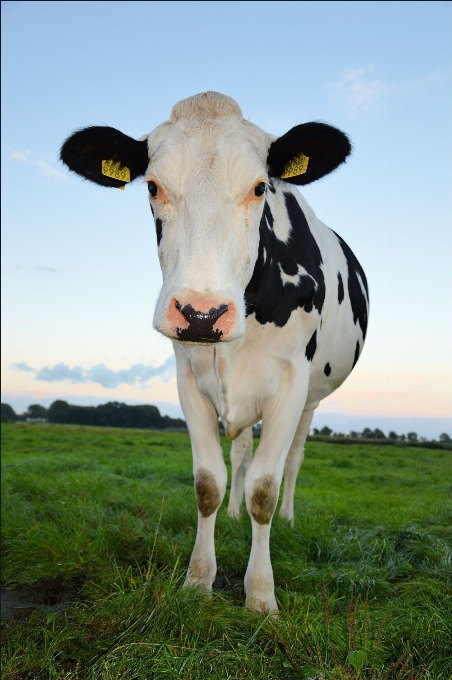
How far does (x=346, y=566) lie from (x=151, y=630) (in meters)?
2.11

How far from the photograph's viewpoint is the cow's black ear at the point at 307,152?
390 centimetres

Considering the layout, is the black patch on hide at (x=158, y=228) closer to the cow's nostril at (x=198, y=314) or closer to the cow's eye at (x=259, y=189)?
the cow's eye at (x=259, y=189)

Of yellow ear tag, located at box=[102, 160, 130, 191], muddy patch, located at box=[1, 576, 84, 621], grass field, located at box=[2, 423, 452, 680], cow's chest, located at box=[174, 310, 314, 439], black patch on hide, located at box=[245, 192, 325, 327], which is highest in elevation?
yellow ear tag, located at box=[102, 160, 130, 191]

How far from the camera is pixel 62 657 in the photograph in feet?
9.42

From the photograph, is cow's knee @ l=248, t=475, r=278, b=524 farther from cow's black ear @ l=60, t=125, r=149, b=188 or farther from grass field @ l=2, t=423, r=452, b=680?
cow's black ear @ l=60, t=125, r=149, b=188

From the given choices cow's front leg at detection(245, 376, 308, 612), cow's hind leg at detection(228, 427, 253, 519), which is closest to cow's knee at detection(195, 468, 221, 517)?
cow's front leg at detection(245, 376, 308, 612)

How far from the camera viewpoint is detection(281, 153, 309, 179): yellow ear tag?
4043 millimetres

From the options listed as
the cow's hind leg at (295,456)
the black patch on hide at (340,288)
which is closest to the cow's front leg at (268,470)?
the black patch on hide at (340,288)

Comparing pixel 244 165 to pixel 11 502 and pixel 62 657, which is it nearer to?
pixel 62 657

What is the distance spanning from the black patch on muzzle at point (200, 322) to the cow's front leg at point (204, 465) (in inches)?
61.4

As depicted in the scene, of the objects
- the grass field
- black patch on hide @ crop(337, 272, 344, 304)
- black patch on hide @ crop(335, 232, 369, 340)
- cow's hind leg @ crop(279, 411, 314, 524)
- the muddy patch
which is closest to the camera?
the grass field

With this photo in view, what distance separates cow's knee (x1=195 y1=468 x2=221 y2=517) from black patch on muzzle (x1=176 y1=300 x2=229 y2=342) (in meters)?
1.67

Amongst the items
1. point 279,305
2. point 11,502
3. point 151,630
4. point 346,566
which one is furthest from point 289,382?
point 11,502

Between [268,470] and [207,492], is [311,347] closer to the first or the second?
[268,470]
